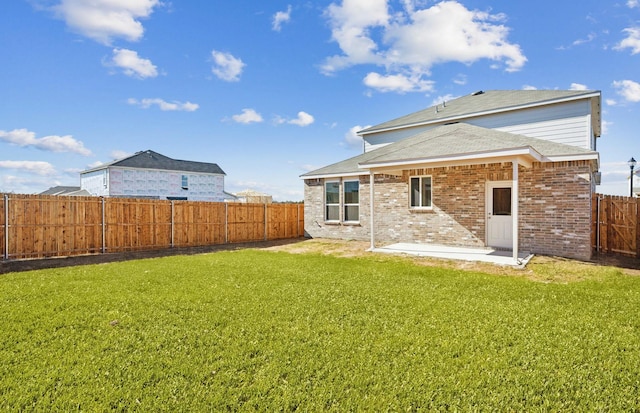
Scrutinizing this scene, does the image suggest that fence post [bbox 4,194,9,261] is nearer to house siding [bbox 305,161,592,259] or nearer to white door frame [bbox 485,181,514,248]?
house siding [bbox 305,161,592,259]

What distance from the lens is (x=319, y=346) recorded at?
3693mm

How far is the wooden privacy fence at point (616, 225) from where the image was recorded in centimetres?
1039

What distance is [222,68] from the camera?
50.7 feet

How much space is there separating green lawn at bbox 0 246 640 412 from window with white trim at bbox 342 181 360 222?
27.6 ft

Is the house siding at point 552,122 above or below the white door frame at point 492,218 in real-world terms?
above

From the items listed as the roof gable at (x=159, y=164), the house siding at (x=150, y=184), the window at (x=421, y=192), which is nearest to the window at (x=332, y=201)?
the window at (x=421, y=192)

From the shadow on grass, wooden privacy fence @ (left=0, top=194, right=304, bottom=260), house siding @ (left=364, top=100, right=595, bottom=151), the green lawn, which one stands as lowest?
the shadow on grass

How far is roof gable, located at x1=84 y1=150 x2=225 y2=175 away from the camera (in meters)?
30.0

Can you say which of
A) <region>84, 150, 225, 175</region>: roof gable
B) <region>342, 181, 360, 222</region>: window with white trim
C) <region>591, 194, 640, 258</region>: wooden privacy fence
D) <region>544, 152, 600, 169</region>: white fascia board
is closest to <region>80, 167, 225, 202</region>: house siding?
<region>84, 150, 225, 175</region>: roof gable

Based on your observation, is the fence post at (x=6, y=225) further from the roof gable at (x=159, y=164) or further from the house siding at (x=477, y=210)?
the roof gable at (x=159, y=164)

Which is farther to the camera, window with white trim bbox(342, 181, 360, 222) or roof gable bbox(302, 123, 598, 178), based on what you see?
window with white trim bbox(342, 181, 360, 222)

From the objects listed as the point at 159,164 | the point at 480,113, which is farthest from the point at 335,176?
the point at 159,164

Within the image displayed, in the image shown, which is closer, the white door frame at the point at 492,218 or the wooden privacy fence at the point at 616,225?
the wooden privacy fence at the point at 616,225

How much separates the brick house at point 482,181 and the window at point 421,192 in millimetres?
40
